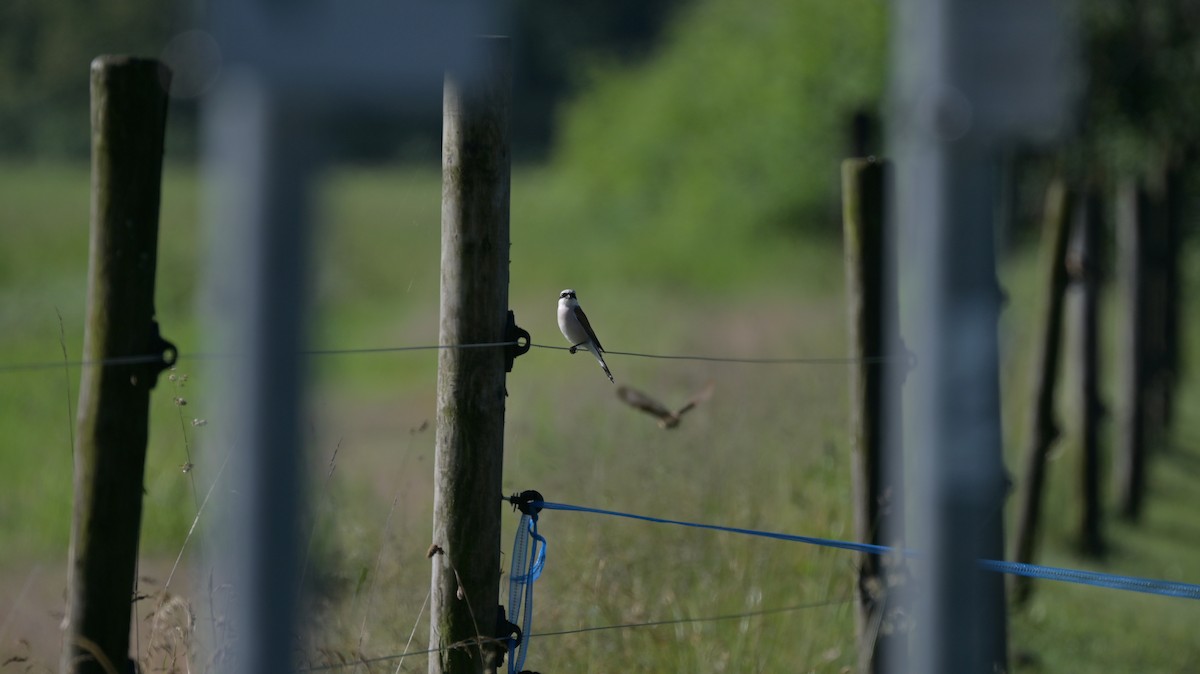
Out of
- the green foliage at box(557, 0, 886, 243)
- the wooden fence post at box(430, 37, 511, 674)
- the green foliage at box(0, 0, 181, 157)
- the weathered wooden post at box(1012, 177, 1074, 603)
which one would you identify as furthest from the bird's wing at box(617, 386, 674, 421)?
the green foliage at box(0, 0, 181, 157)

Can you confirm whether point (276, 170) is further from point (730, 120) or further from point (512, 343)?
point (730, 120)

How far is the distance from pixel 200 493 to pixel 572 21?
55515mm

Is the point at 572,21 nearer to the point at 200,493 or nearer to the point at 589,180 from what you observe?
the point at 589,180

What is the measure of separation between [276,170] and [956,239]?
3.47ft

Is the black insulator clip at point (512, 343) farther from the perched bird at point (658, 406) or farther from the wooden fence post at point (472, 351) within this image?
the perched bird at point (658, 406)

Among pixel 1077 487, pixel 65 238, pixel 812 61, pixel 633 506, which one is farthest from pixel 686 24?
pixel 633 506

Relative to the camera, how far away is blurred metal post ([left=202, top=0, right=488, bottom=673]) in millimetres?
1480

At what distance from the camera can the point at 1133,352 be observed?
35.7 feet

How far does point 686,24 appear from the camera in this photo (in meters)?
36.9

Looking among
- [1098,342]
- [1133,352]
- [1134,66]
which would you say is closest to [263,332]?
[1098,342]

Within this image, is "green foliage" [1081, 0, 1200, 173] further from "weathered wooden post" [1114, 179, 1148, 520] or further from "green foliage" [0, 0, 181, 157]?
"green foliage" [0, 0, 181, 157]

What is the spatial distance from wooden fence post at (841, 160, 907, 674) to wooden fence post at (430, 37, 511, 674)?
1879 millimetres

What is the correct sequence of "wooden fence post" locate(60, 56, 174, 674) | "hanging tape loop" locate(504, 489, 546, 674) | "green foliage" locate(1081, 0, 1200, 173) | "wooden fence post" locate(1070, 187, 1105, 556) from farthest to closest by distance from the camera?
1. "green foliage" locate(1081, 0, 1200, 173)
2. "wooden fence post" locate(1070, 187, 1105, 556)
3. "hanging tape loop" locate(504, 489, 546, 674)
4. "wooden fence post" locate(60, 56, 174, 674)

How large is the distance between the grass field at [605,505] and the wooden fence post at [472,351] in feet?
0.60
